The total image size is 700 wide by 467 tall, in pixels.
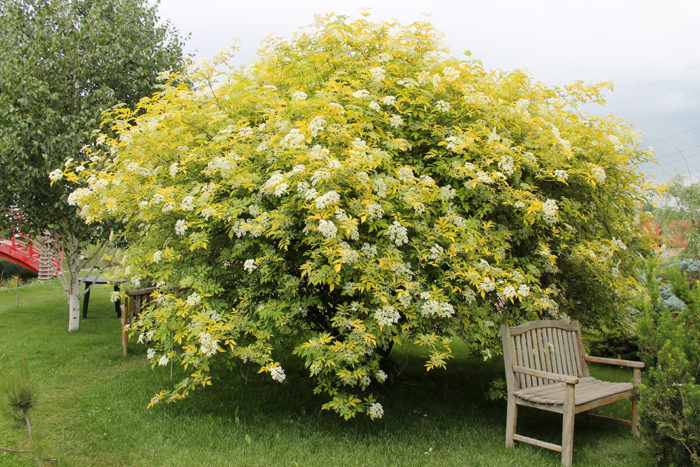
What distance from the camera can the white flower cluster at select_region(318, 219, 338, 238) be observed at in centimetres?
386

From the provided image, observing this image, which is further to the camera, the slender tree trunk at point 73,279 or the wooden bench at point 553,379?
the slender tree trunk at point 73,279

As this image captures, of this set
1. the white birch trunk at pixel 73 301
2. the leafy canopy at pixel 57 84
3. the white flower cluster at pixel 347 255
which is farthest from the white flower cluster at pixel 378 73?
the white birch trunk at pixel 73 301

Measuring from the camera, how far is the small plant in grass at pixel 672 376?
3.47m

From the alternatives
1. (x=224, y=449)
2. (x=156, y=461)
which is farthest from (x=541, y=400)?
(x=156, y=461)

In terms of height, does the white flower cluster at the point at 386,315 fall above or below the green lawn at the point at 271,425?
above

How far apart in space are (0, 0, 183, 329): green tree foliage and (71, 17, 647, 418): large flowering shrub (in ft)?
11.2

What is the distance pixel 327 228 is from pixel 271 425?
2.23 m

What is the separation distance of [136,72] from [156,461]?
741 centimetres

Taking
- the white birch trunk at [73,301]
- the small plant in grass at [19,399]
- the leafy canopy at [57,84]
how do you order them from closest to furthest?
the small plant in grass at [19,399]
the leafy canopy at [57,84]
the white birch trunk at [73,301]

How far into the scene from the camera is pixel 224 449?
447cm

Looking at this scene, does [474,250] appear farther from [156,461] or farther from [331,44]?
[156,461]

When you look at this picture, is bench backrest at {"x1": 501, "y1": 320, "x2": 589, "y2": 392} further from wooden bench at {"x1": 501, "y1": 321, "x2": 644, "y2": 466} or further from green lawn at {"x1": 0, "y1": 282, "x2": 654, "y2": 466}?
green lawn at {"x1": 0, "y1": 282, "x2": 654, "y2": 466}

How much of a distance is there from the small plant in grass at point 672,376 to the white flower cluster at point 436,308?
1346 mm

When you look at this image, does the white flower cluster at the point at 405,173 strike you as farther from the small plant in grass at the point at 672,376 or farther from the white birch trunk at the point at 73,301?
the white birch trunk at the point at 73,301
